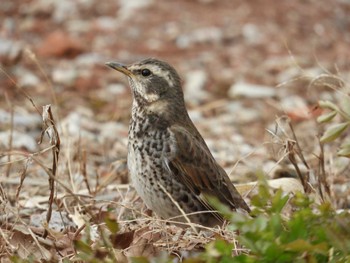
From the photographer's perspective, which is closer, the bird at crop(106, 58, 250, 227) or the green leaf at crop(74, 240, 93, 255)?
the green leaf at crop(74, 240, 93, 255)

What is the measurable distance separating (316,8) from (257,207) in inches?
380

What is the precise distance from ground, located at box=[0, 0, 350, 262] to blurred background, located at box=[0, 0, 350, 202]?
14 millimetres

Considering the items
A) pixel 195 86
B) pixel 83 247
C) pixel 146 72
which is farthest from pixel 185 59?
pixel 83 247

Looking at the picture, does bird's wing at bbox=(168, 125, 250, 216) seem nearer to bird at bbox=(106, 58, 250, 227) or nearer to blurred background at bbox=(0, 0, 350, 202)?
bird at bbox=(106, 58, 250, 227)

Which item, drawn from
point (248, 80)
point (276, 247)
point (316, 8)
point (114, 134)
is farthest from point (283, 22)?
point (276, 247)

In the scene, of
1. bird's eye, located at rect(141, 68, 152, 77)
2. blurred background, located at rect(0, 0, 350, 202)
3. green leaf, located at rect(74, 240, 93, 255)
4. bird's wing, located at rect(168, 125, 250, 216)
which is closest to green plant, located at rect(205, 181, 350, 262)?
green leaf, located at rect(74, 240, 93, 255)

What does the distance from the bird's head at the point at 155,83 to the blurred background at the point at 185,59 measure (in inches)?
61.8

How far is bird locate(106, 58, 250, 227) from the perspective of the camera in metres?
5.52

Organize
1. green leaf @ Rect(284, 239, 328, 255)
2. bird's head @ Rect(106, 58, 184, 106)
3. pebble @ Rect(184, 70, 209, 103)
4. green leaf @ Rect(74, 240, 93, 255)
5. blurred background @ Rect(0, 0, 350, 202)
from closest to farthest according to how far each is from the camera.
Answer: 1. green leaf @ Rect(284, 239, 328, 255)
2. green leaf @ Rect(74, 240, 93, 255)
3. bird's head @ Rect(106, 58, 184, 106)
4. blurred background @ Rect(0, 0, 350, 202)
5. pebble @ Rect(184, 70, 209, 103)

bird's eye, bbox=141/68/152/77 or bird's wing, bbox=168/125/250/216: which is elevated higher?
bird's eye, bbox=141/68/152/77

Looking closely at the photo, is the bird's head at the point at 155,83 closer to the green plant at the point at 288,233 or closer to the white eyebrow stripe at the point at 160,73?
the white eyebrow stripe at the point at 160,73

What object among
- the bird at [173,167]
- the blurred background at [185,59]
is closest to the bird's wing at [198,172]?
the bird at [173,167]

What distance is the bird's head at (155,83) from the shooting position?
609 cm

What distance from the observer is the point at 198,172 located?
5.77 metres
